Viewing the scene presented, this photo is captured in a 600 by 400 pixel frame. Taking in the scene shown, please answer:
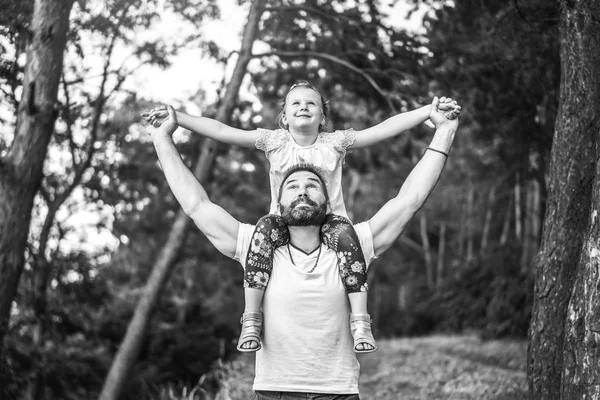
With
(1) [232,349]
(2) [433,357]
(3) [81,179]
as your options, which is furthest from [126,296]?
(2) [433,357]

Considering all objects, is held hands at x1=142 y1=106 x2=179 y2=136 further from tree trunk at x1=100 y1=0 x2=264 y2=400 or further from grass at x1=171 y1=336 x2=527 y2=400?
tree trunk at x1=100 y1=0 x2=264 y2=400

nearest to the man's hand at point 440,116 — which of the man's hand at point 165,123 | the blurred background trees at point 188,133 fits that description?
the man's hand at point 165,123

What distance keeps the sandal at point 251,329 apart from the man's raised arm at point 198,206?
1.21 ft

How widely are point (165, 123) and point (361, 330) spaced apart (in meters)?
1.50

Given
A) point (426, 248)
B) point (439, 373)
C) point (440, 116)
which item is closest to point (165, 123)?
point (440, 116)

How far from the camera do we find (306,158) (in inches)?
162

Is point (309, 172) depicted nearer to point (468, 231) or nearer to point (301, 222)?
point (301, 222)

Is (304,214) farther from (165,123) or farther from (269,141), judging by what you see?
(165,123)

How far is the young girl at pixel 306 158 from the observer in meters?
3.64

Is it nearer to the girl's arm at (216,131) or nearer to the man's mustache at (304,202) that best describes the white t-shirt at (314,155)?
the girl's arm at (216,131)

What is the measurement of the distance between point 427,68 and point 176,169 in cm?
566

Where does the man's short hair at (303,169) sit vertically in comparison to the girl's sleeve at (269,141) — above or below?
below

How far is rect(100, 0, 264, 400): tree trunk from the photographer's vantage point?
368 inches

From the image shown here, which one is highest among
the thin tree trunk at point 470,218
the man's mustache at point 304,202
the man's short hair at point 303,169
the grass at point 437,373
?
the thin tree trunk at point 470,218
